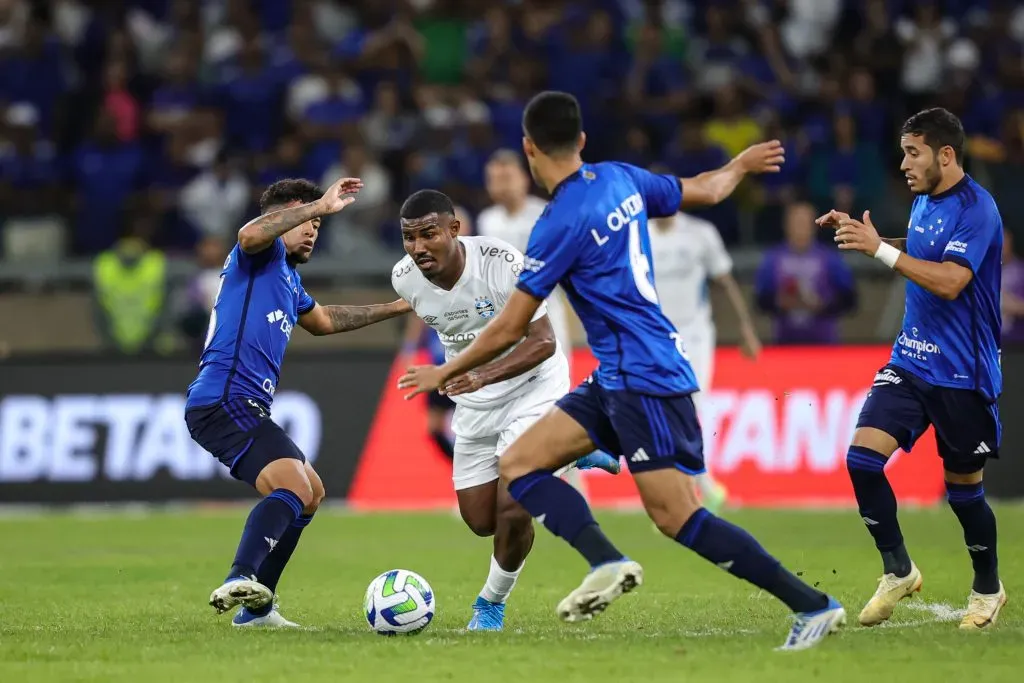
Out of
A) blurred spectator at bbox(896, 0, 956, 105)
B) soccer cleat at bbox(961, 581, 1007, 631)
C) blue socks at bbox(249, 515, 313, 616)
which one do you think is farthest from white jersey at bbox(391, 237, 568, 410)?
blurred spectator at bbox(896, 0, 956, 105)

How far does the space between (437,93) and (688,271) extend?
23.2 feet

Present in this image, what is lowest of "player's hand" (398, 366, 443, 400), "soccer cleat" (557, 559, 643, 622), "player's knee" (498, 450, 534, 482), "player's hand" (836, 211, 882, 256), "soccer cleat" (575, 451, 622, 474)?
"soccer cleat" (557, 559, 643, 622)

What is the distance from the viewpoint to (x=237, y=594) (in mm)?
7316

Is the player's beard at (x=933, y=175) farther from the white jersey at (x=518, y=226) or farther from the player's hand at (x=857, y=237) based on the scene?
the white jersey at (x=518, y=226)

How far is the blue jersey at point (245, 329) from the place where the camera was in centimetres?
845

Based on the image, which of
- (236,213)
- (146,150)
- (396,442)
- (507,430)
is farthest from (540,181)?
(146,150)

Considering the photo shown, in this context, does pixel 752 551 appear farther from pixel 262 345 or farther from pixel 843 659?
pixel 262 345

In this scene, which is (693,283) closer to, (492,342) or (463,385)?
(463,385)

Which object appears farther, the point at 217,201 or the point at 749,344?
the point at 217,201

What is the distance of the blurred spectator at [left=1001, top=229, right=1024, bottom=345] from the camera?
53.7 ft

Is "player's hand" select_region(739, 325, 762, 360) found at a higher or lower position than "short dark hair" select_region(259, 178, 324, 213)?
lower

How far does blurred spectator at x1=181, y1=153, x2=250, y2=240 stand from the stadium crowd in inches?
1.0

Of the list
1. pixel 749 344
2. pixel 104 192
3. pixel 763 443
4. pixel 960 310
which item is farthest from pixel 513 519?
pixel 104 192

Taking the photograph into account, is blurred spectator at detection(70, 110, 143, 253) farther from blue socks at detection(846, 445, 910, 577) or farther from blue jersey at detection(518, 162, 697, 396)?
blue jersey at detection(518, 162, 697, 396)
